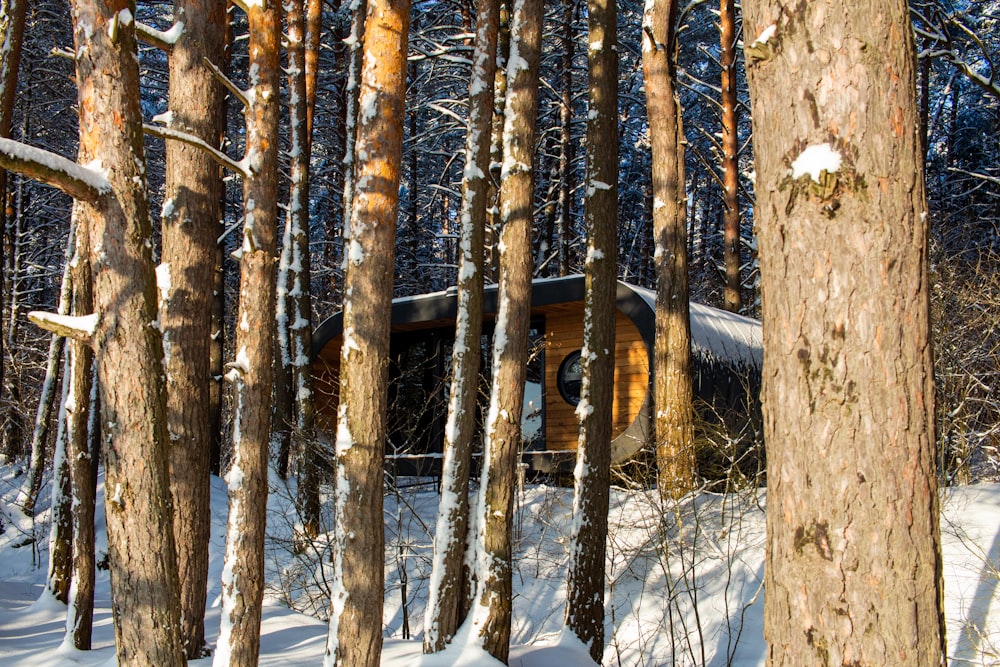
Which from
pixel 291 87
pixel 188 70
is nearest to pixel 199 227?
pixel 188 70

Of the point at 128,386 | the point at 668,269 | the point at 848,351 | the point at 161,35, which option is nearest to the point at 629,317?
the point at 668,269

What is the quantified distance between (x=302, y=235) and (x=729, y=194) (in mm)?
7284

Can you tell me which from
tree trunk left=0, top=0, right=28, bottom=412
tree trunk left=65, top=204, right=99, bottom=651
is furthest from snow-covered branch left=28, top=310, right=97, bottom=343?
tree trunk left=0, top=0, right=28, bottom=412

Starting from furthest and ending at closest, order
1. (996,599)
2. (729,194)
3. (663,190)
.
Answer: (729,194) < (663,190) < (996,599)

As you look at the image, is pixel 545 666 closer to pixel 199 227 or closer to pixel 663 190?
pixel 199 227

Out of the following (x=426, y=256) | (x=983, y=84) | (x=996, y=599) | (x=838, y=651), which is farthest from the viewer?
(x=426, y=256)

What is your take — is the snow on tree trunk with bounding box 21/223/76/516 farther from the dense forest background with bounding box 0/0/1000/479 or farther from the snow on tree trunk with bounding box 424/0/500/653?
the snow on tree trunk with bounding box 424/0/500/653

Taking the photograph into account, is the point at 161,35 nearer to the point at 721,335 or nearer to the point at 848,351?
the point at 848,351

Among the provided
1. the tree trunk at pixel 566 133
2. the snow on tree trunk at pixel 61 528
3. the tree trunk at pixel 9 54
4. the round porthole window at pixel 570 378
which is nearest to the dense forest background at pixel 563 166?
the tree trunk at pixel 566 133

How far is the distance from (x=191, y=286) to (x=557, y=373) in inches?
269

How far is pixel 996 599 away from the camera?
607 cm

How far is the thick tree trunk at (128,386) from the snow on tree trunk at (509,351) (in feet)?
10.1

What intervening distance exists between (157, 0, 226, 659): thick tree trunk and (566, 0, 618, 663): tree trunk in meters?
2.90

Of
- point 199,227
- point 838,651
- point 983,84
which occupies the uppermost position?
point 983,84
